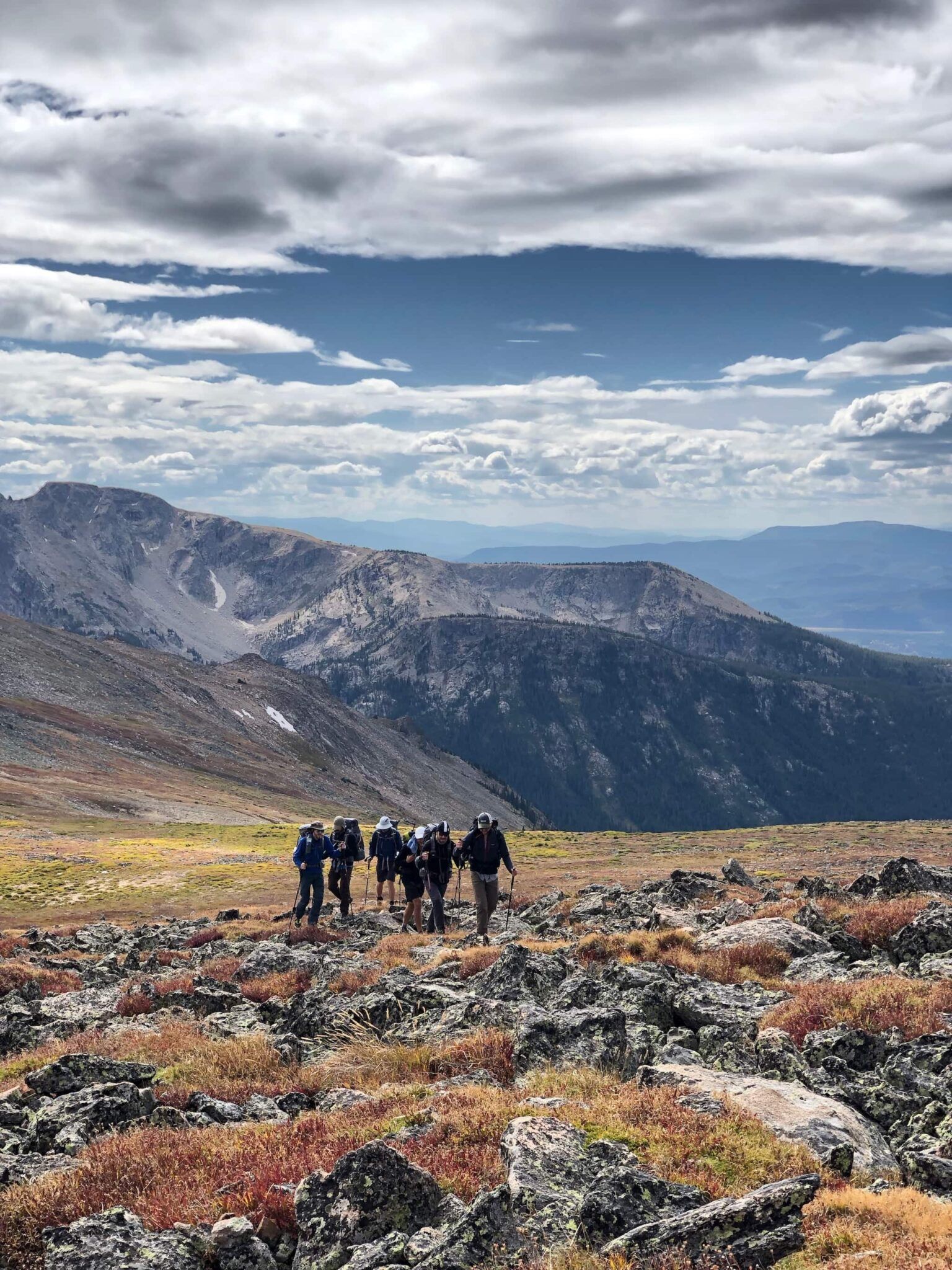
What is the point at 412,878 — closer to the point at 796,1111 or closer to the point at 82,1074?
the point at 82,1074

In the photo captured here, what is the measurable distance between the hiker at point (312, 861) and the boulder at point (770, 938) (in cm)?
1289

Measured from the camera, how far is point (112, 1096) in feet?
35.9

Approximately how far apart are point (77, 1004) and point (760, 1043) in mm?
14603

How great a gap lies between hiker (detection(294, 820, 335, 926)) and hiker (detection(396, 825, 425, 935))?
2434 mm

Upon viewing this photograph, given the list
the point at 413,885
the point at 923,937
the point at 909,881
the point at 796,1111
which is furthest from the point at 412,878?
the point at 796,1111

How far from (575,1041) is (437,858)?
54.1 feet

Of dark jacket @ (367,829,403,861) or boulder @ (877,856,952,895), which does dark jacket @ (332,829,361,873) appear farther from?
boulder @ (877,856,952,895)

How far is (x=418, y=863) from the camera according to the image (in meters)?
28.7

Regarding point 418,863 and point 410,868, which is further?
point 410,868

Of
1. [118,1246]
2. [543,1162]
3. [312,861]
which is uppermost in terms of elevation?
[543,1162]

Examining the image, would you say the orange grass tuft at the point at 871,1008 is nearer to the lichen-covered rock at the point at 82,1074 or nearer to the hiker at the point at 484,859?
the lichen-covered rock at the point at 82,1074

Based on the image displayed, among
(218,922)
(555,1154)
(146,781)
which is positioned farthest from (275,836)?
(555,1154)

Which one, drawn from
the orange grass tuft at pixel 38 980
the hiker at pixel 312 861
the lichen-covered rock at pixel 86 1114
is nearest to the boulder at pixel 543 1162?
the lichen-covered rock at pixel 86 1114

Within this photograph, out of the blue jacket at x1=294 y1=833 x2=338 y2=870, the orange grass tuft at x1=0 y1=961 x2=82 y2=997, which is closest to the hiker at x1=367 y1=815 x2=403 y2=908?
the blue jacket at x1=294 y1=833 x2=338 y2=870
